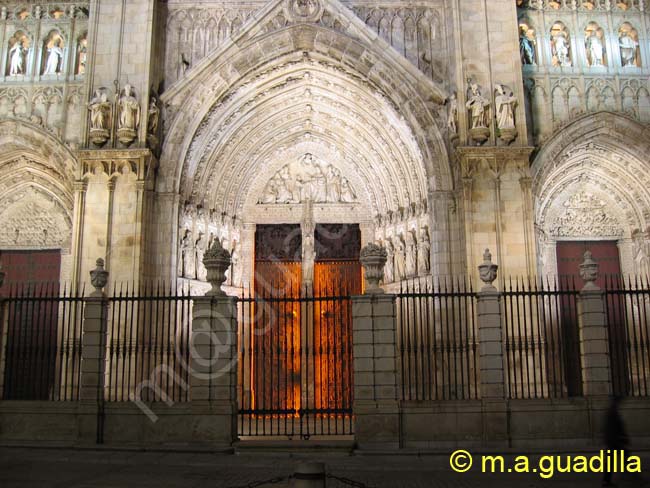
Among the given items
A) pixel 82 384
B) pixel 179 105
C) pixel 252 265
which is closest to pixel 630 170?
pixel 252 265

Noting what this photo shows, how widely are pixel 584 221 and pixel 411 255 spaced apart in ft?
16.8

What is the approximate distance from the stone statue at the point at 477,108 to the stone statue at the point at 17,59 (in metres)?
11.6

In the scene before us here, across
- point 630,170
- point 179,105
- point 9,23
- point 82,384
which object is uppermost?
point 9,23

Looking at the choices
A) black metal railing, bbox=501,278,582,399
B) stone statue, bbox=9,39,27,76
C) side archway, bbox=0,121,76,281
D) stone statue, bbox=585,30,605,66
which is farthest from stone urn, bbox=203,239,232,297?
stone statue, bbox=585,30,605,66

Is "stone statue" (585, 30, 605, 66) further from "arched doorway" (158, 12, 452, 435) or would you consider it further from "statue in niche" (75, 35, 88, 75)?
"statue in niche" (75, 35, 88, 75)

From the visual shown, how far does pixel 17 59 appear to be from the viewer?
1683 cm

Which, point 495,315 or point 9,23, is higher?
point 9,23

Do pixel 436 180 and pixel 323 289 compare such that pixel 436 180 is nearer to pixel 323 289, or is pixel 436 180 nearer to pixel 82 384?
pixel 323 289

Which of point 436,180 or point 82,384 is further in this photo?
point 436,180

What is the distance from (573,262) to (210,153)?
1018 centimetres

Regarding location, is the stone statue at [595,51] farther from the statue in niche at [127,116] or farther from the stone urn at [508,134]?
the statue in niche at [127,116]

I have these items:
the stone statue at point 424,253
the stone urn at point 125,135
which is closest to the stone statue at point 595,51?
the stone statue at point 424,253

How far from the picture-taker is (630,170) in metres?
17.0

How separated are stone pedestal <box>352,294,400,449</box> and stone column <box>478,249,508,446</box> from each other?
4.95 feet
